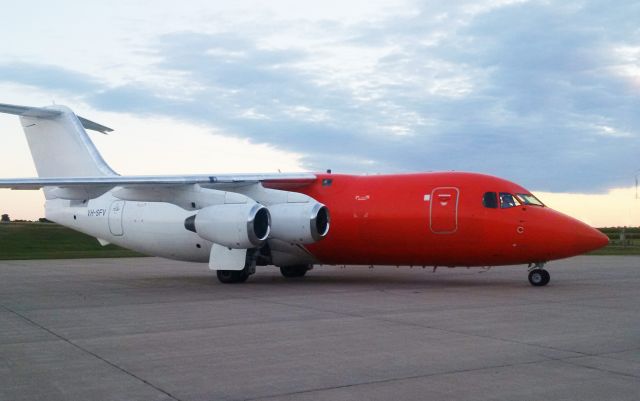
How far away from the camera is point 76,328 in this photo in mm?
10008

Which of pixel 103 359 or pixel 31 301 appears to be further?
pixel 31 301

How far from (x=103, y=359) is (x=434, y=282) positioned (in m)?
11.6

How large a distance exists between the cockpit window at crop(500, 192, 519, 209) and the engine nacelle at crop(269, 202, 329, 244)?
4.23m

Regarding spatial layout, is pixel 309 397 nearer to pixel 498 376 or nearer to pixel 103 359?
pixel 498 376

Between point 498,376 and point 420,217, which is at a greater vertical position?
point 420,217

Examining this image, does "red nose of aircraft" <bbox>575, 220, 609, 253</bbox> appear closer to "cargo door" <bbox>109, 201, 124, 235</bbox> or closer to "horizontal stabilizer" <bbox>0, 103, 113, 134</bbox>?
"cargo door" <bbox>109, 201, 124, 235</bbox>

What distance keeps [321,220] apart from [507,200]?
4.49m

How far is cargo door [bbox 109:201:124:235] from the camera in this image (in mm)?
19672

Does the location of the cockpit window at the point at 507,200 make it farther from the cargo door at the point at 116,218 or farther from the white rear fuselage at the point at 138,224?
the cargo door at the point at 116,218

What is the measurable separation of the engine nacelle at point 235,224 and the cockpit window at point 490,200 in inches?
207

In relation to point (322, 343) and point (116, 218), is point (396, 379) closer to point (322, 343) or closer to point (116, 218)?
point (322, 343)

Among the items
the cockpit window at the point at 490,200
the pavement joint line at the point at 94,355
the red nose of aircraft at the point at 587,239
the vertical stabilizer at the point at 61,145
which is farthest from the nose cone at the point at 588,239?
the vertical stabilizer at the point at 61,145

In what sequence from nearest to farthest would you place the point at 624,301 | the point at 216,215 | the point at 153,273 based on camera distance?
the point at 624,301, the point at 216,215, the point at 153,273

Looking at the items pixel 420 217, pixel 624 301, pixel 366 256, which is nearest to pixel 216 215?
pixel 366 256
